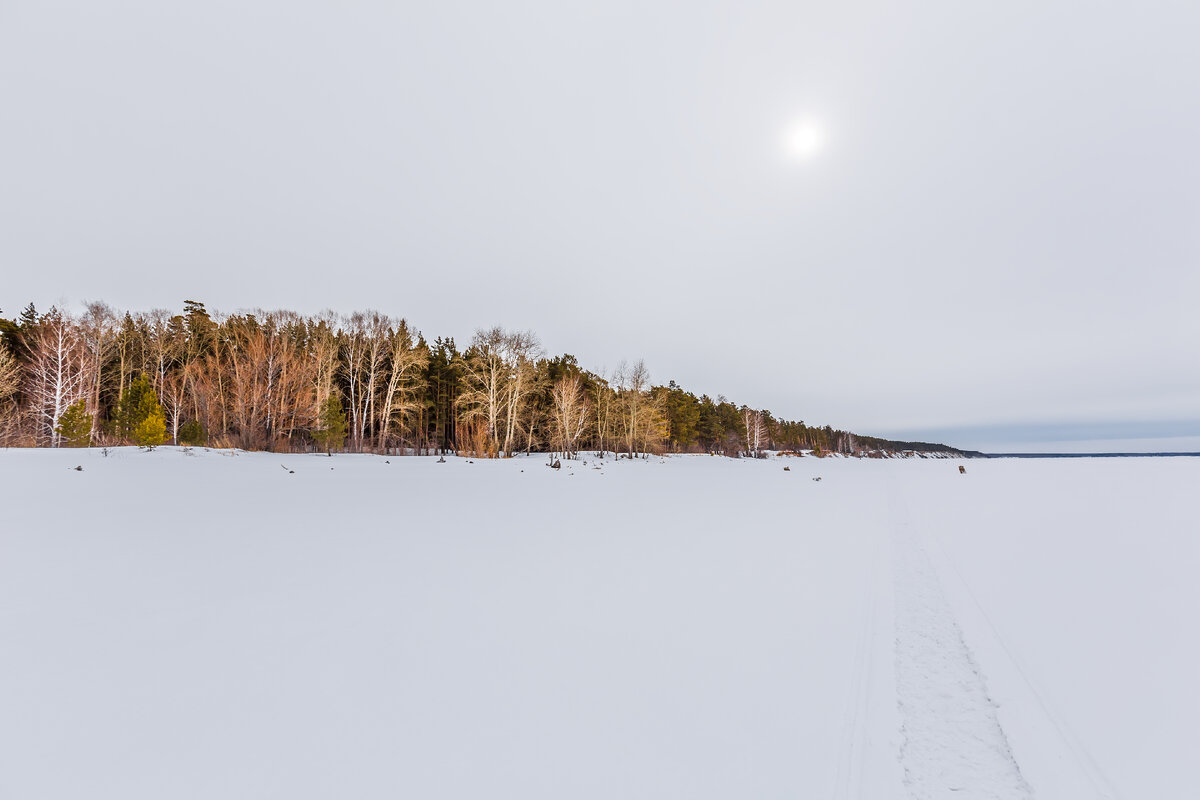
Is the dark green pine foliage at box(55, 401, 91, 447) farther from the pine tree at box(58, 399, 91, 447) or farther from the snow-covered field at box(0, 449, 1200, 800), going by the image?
the snow-covered field at box(0, 449, 1200, 800)

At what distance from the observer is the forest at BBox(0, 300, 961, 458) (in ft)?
85.1

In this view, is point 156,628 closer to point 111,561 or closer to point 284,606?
point 284,606

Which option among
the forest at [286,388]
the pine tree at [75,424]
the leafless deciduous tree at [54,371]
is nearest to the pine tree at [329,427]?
the forest at [286,388]

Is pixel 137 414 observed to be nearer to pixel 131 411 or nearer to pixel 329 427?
pixel 131 411

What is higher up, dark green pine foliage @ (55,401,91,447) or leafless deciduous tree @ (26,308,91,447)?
leafless deciduous tree @ (26,308,91,447)

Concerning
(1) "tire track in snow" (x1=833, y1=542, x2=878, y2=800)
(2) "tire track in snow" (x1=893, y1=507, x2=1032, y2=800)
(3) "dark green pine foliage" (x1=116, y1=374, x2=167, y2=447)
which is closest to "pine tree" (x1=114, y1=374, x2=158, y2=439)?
(3) "dark green pine foliage" (x1=116, y1=374, x2=167, y2=447)

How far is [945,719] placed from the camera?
3.23 metres

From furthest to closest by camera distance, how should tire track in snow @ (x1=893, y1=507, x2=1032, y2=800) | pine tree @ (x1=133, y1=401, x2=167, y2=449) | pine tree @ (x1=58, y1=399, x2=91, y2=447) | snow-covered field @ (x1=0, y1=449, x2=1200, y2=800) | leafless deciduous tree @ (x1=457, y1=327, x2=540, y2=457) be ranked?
leafless deciduous tree @ (x1=457, y1=327, x2=540, y2=457) < pine tree @ (x1=133, y1=401, x2=167, y2=449) < pine tree @ (x1=58, y1=399, x2=91, y2=447) < tire track in snow @ (x1=893, y1=507, x2=1032, y2=800) < snow-covered field @ (x1=0, y1=449, x2=1200, y2=800)

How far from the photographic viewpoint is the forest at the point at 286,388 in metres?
25.9

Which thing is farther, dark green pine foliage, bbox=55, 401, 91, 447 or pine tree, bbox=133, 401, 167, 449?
pine tree, bbox=133, 401, 167, 449

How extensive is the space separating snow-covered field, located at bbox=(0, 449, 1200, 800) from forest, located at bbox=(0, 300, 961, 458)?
19.7 meters

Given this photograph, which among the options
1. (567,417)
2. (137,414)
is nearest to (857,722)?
(137,414)

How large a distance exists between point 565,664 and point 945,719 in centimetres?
295

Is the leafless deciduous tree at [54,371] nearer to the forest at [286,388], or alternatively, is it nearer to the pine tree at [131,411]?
the forest at [286,388]
